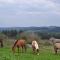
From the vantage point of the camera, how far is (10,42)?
50.2 m

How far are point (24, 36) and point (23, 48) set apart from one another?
15.0 meters

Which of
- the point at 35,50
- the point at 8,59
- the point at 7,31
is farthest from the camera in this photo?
the point at 7,31

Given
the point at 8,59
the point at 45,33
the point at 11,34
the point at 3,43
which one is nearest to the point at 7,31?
the point at 11,34

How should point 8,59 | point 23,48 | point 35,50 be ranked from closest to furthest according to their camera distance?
point 8,59
point 35,50
point 23,48

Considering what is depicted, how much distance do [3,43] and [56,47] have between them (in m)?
19.8

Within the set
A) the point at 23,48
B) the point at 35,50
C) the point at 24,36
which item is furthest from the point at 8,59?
the point at 24,36

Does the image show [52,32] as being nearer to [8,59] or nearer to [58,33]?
[58,33]

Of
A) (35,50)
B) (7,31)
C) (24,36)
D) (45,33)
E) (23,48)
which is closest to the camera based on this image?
(35,50)

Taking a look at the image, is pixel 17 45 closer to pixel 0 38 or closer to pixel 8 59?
pixel 8 59

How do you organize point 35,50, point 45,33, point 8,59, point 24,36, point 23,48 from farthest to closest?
point 45,33
point 24,36
point 23,48
point 35,50
point 8,59

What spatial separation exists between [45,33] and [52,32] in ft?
11.0

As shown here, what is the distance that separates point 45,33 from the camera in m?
59.7

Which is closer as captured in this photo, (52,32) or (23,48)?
(23,48)

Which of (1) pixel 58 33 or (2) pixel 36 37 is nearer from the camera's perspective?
(2) pixel 36 37
